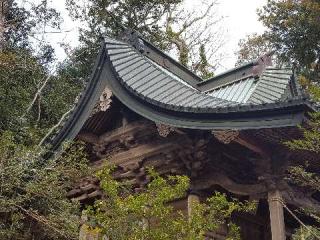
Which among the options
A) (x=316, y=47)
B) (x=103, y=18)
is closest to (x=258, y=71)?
(x=316, y=47)

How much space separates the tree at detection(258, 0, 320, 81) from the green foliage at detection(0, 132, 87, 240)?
42.1 feet

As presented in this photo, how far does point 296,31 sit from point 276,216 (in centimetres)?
1391

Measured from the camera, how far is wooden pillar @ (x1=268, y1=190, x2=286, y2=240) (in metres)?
5.83

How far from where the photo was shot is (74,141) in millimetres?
8211

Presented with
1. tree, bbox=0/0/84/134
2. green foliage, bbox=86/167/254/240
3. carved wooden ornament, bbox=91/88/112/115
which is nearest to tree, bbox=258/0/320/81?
tree, bbox=0/0/84/134

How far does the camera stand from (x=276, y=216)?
593 cm

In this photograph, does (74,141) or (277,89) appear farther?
(74,141)

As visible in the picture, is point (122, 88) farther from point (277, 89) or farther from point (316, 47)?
point (316, 47)

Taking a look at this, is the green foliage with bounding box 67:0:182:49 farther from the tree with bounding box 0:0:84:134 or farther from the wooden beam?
the wooden beam

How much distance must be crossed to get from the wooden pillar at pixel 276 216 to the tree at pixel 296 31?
43.3 ft

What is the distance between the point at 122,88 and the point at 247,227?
3153mm

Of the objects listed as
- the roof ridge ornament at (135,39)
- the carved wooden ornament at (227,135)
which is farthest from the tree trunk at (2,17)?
the carved wooden ornament at (227,135)

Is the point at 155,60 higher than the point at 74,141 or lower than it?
higher

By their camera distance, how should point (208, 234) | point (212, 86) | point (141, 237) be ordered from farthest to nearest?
point (212, 86)
point (208, 234)
point (141, 237)
